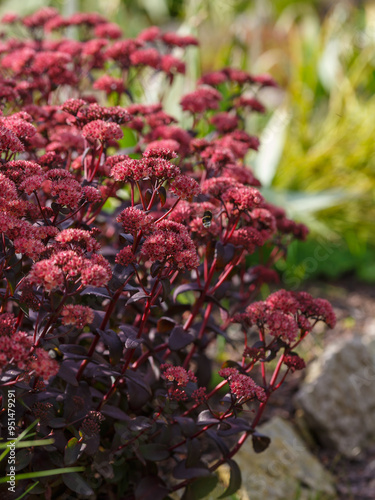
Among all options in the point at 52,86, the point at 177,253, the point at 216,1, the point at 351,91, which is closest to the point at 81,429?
the point at 177,253

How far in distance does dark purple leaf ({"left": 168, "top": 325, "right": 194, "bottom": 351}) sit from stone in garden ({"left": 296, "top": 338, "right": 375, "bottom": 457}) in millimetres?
1228

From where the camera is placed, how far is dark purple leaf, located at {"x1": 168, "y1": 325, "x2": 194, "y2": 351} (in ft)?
5.30

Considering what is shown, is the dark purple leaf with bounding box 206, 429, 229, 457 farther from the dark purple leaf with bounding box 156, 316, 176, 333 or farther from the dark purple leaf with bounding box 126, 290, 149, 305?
the dark purple leaf with bounding box 126, 290, 149, 305

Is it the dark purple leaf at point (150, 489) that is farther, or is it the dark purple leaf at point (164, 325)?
the dark purple leaf at point (164, 325)

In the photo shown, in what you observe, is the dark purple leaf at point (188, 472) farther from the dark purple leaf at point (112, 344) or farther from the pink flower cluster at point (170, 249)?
the pink flower cluster at point (170, 249)

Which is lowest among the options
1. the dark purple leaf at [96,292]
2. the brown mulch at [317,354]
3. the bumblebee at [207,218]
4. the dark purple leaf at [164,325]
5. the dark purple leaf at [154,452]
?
the brown mulch at [317,354]

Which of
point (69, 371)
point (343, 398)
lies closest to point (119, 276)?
point (69, 371)

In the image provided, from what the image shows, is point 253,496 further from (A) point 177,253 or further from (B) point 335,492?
(A) point 177,253

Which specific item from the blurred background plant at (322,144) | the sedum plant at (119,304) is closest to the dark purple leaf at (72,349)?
the sedum plant at (119,304)

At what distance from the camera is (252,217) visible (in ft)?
5.70

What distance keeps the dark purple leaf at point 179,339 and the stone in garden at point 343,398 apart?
1228 millimetres

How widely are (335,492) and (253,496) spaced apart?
16.5 inches

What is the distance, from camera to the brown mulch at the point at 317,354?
2520 millimetres

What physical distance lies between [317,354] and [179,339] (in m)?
1.78
